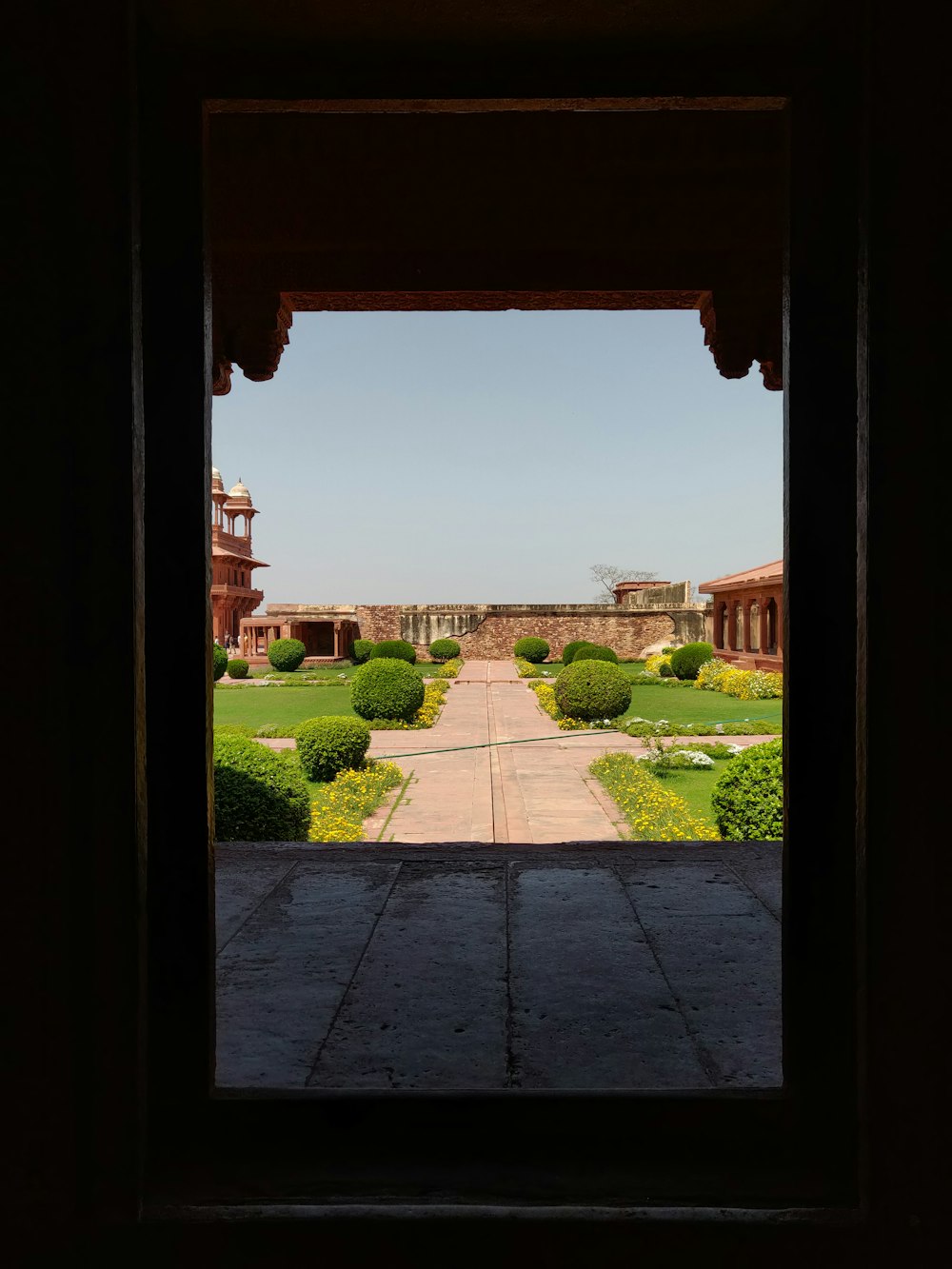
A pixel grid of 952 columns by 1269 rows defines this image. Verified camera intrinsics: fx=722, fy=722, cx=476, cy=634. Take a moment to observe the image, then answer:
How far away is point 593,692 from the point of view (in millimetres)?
11266

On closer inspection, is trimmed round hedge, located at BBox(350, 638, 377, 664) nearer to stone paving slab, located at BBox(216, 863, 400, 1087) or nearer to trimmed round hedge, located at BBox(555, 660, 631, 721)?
trimmed round hedge, located at BBox(555, 660, 631, 721)

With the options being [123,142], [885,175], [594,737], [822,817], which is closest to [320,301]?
[123,142]

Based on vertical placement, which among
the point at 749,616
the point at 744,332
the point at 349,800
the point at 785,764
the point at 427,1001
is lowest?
the point at 349,800

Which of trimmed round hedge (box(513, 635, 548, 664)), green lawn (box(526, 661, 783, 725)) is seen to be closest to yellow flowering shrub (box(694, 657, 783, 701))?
green lawn (box(526, 661, 783, 725))

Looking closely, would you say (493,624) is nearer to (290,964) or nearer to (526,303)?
(526,303)

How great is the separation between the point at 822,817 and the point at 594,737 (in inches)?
348

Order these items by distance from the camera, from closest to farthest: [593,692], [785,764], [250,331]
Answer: [785,764] < [250,331] < [593,692]

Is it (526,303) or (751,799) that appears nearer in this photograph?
(526,303)

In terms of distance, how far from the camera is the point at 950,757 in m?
1.06

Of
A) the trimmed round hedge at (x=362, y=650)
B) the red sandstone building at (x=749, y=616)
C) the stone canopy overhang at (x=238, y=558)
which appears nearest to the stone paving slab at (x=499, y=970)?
the red sandstone building at (x=749, y=616)

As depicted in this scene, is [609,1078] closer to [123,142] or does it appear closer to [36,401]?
[36,401]

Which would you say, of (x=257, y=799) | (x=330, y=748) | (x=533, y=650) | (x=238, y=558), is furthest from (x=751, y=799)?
(x=238, y=558)

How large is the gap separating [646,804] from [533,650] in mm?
20136

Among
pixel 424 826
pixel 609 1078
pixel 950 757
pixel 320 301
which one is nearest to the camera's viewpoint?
pixel 950 757
